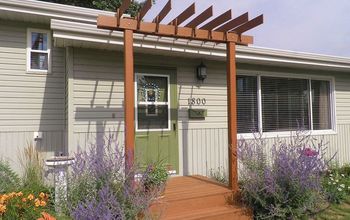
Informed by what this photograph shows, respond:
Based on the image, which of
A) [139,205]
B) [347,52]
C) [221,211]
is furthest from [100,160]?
[347,52]

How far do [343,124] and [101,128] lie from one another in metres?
6.70

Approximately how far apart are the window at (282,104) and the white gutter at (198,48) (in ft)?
1.77

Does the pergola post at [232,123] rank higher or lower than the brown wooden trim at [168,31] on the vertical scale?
lower

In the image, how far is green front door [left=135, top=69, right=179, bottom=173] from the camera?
21.3 ft

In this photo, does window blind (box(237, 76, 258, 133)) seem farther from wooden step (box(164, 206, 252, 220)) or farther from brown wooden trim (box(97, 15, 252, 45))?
wooden step (box(164, 206, 252, 220))

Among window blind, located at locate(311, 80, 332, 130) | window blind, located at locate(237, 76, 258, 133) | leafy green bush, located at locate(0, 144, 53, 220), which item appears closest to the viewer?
leafy green bush, located at locate(0, 144, 53, 220)

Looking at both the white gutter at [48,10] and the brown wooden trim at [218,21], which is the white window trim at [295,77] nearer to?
the brown wooden trim at [218,21]

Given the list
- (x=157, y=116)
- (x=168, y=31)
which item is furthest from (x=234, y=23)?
(x=157, y=116)

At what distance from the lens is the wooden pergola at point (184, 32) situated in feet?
15.5

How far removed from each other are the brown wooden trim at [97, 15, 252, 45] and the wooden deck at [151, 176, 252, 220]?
7.83 feet

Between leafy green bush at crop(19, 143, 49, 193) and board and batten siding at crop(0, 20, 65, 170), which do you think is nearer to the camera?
leafy green bush at crop(19, 143, 49, 193)

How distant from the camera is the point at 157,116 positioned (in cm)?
668

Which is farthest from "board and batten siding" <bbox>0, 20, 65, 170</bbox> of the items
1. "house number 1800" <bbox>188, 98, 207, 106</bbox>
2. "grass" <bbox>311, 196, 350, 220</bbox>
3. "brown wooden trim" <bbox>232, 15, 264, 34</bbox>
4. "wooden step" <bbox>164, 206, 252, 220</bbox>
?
"grass" <bbox>311, 196, 350, 220</bbox>

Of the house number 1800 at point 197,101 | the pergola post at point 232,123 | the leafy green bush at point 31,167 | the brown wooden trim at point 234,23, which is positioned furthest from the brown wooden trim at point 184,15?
the leafy green bush at point 31,167
